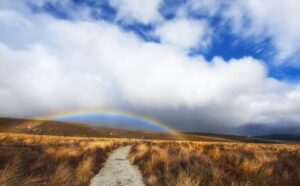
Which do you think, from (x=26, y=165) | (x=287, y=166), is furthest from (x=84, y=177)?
(x=287, y=166)

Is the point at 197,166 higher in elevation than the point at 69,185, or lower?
higher

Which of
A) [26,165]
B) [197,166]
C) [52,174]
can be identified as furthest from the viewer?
[197,166]

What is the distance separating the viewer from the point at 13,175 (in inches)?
296

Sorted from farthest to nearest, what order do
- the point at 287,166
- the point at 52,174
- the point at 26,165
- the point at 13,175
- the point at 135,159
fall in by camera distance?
the point at 135,159 < the point at 287,166 < the point at 26,165 < the point at 52,174 < the point at 13,175

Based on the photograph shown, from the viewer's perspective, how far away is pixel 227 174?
29.6 ft

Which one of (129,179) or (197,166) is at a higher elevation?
(197,166)

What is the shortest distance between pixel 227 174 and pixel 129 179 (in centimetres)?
367

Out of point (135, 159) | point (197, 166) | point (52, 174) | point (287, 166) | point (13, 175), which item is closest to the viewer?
point (13, 175)

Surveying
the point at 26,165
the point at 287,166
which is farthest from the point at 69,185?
the point at 287,166

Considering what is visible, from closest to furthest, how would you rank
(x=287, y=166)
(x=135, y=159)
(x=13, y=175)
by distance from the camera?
(x=13, y=175)
(x=287, y=166)
(x=135, y=159)

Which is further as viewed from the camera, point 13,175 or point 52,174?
point 52,174

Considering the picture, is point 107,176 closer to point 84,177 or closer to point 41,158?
point 84,177

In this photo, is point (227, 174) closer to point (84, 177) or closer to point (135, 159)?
point (84, 177)

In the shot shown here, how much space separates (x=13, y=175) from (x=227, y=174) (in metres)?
7.03
